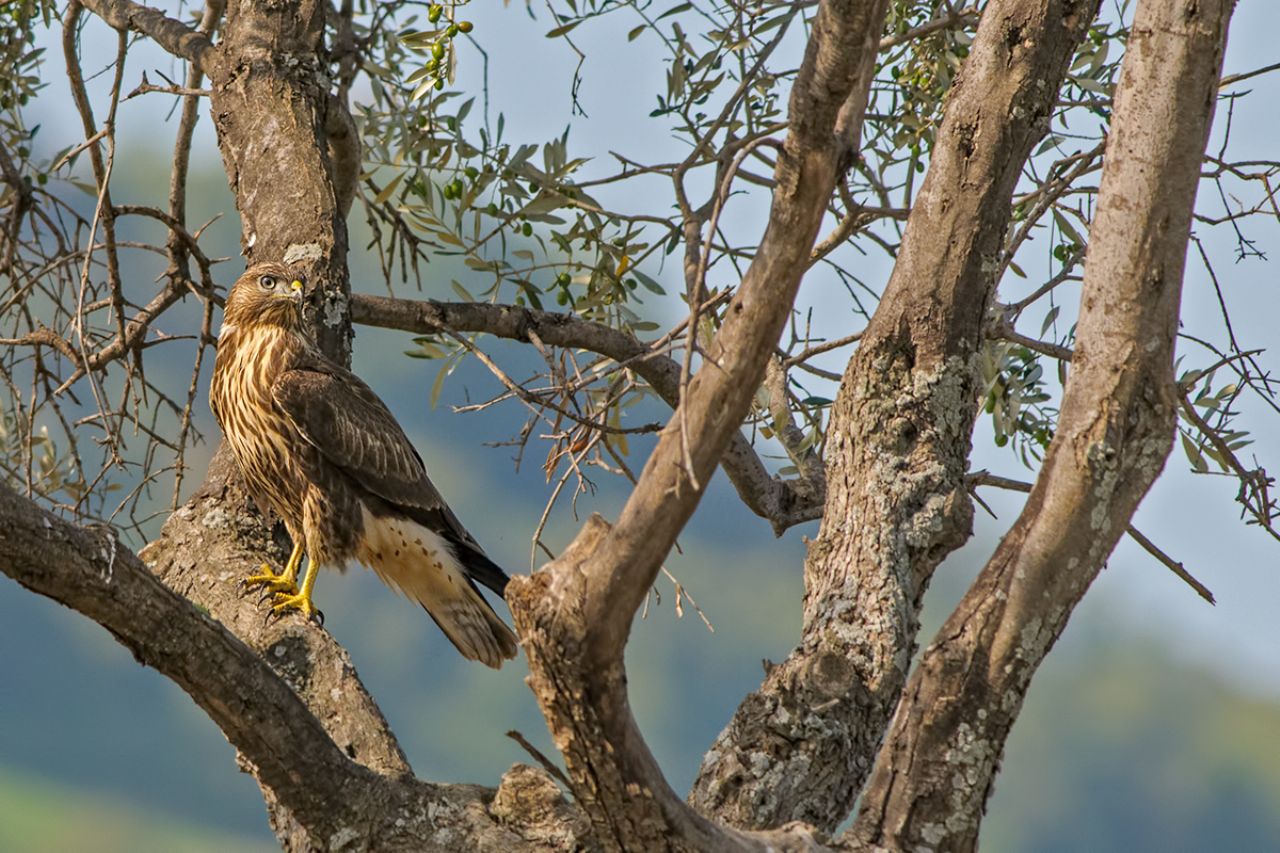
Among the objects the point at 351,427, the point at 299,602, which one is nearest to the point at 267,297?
the point at 351,427

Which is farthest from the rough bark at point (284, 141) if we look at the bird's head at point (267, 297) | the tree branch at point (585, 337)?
the tree branch at point (585, 337)

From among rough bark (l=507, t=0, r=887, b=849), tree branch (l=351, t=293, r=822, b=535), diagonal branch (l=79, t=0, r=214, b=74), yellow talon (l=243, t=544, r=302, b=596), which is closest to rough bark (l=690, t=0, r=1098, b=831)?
rough bark (l=507, t=0, r=887, b=849)

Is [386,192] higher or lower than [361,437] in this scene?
higher

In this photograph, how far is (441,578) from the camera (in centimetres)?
466

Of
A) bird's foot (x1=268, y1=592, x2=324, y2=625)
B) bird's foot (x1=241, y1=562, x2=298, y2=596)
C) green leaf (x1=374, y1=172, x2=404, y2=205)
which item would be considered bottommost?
bird's foot (x1=268, y1=592, x2=324, y2=625)

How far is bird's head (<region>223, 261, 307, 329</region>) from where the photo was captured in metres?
4.17

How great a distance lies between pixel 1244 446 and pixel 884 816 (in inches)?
91.1

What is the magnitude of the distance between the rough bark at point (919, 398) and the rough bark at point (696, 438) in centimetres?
90

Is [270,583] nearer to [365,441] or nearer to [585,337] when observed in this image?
[365,441]

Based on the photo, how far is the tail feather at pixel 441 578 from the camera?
4.58m

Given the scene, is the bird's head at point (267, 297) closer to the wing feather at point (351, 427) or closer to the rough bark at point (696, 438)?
the wing feather at point (351, 427)

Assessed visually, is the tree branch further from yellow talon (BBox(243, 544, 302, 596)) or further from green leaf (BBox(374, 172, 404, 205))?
yellow talon (BBox(243, 544, 302, 596))

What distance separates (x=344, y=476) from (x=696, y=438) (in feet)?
9.79

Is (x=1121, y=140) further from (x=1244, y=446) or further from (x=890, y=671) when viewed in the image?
(x=1244, y=446)
